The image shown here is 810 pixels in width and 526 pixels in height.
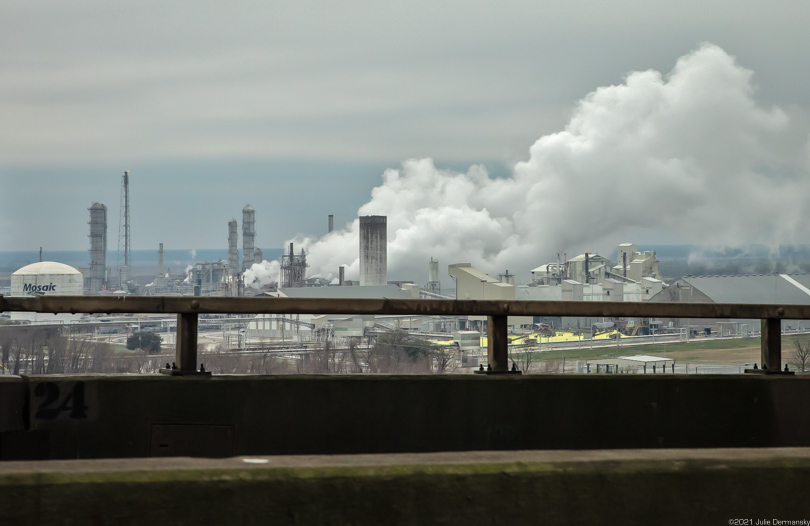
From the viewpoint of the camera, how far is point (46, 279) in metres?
58.6

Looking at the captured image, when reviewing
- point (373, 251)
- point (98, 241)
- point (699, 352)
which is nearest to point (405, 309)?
point (699, 352)

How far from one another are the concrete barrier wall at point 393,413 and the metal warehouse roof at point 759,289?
1469 centimetres

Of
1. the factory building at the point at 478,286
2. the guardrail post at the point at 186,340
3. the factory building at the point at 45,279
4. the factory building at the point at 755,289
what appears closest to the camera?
the guardrail post at the point at 186,340

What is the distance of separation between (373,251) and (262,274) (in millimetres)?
36925

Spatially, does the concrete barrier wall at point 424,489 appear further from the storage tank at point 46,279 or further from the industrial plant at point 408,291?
the storage tank at point 46,279

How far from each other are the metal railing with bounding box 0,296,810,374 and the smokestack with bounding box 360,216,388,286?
329 ft

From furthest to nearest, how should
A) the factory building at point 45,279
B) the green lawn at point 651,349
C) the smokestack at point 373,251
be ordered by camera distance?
the smokestack at point 373,251 → the factory building at point 45,279 → the green lawn at point 651,349

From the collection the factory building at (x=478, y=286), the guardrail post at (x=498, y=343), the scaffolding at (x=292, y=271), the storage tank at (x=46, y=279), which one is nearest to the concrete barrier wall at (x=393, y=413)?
the guardrail post at (x=498, y=343)

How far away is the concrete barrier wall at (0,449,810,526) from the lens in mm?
2088

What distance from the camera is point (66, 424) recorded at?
4645mm

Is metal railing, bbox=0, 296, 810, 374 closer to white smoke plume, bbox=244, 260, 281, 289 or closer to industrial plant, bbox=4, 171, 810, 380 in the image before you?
industrial plant, bbox=4, 171, 810, 380

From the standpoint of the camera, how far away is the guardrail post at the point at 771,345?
5.22 meters

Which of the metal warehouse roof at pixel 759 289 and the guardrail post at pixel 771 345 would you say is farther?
the metal warehouse roof at pixel 759 289

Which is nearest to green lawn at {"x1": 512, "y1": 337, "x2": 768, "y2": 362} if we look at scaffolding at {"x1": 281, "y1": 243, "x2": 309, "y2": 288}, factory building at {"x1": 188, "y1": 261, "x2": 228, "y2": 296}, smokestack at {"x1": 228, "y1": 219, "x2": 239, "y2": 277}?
scaffolding at {"x1": 281, "y1": 243, "x2": 309, "y2": 288}
